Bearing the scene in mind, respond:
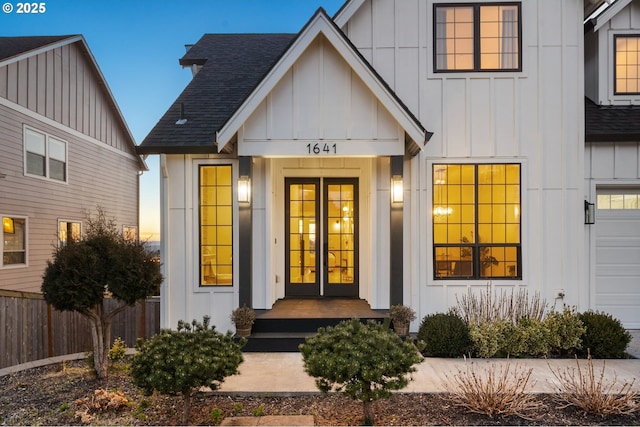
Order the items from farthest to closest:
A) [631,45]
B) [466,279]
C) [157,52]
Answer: [157,52] < [631,45] < [466,279]

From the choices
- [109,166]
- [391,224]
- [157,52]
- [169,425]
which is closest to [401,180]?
[391,224]

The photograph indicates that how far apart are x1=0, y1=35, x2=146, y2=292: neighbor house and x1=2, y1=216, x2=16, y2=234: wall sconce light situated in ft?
0.08

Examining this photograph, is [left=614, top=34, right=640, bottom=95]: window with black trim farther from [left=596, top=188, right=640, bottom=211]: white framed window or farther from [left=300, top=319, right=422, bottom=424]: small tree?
[left=300, top=319, right=422, bottom=424]: small tree

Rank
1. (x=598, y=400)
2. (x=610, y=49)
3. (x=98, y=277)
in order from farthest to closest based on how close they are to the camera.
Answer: (x=610, y=49) < (x=98, y=277) < (x=598, y=400)

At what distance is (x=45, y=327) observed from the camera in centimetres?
703

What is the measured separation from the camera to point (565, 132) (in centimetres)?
675

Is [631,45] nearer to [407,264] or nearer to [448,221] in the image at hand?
[448,221]

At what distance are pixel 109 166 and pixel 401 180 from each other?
12223 mm

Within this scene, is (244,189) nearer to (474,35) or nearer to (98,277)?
(98,277)

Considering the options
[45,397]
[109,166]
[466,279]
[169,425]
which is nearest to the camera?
[169,425]

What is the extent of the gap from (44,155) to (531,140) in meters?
12.2

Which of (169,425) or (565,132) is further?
(565,132)

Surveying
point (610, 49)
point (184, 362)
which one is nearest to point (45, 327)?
point (184, 362)

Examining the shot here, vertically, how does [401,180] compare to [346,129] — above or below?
below
